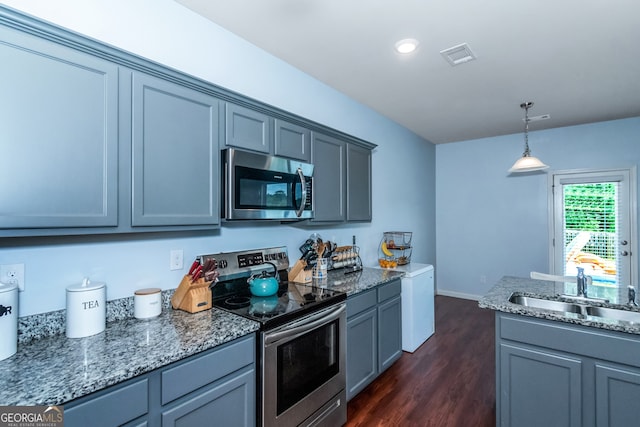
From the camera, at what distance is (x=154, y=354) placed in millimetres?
1197

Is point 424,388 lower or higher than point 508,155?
lower

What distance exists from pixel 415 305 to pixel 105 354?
2.87m

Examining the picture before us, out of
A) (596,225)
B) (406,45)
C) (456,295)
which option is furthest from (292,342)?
(596,225)

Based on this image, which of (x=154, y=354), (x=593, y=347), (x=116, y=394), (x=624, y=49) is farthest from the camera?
(x=624, y=49)

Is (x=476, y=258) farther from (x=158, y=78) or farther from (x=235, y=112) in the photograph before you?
(x=158, y=78)

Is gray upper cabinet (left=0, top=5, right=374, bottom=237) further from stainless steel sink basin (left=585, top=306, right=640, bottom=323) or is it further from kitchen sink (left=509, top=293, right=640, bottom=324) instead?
stainless steel sink basin (left=585, top=306, right=640, bottom=323)

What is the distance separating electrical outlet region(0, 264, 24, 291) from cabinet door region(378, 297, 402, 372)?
90.4 inches

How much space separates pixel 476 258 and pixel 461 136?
2.12 meters

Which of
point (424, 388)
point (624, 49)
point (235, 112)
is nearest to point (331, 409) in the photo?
point (424, 388)

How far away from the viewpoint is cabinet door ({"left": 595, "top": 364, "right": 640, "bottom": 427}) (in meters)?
1.55

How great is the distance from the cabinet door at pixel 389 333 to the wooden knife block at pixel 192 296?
1.51 metres

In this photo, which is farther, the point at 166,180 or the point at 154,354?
the point at 166,180

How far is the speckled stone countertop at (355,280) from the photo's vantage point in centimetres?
240

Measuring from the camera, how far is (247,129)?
196 cm
